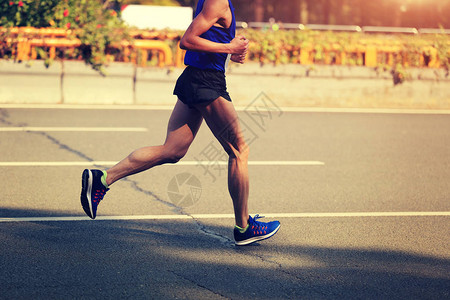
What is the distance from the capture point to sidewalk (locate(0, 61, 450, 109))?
11250mm

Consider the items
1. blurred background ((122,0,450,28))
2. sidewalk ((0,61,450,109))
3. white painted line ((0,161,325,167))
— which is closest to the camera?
white painted line ((0,161,325,167))

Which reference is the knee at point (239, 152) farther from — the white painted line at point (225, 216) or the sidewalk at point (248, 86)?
the sidewalk at point (248, 86)

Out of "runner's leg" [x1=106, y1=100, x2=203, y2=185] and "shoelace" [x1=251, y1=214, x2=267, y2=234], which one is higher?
"runner's leg" [x1=106, y1=100, x2=203, y2=185]

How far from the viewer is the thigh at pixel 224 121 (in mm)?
4648

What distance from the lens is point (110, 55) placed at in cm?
1205

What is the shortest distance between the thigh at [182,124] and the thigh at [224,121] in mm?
156

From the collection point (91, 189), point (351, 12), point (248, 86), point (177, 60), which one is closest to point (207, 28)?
point (91, 189)

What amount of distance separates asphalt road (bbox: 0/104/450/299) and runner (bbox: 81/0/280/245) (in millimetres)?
282

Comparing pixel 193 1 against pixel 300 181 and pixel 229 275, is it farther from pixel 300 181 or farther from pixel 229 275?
pixel 229 275

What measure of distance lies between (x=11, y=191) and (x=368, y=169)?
3.80m

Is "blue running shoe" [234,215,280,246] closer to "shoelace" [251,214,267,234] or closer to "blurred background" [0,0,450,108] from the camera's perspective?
"shoelace" [251,214,267,234]

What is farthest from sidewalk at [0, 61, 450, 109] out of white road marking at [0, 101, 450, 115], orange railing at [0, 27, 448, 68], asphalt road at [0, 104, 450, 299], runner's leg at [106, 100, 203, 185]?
runner's leg at [106, 100, 203, 185]

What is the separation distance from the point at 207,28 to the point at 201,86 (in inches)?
15.5

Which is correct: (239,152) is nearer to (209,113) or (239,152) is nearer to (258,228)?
(209,113)
